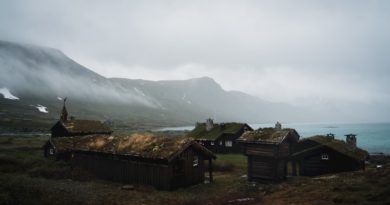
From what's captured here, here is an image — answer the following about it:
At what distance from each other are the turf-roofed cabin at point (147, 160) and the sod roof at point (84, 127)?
51.7ft

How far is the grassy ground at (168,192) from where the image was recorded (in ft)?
70.8

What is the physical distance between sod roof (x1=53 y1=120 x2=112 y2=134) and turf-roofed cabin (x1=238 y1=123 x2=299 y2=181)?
96.3 feet

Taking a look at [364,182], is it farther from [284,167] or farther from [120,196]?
[120,196]

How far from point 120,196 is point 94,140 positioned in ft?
52.8

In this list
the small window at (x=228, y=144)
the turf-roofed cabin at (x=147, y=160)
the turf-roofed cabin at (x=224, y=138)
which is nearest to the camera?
the turf-roofed cabin at (x=147, y=160)

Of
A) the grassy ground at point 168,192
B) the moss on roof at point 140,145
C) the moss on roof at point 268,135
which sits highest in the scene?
the moss on roof at point 268,135

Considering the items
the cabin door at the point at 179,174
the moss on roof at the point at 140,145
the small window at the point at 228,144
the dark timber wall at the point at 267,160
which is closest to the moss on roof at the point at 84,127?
the moss on roof at the point at 140,145

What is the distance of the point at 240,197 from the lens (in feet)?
91.8

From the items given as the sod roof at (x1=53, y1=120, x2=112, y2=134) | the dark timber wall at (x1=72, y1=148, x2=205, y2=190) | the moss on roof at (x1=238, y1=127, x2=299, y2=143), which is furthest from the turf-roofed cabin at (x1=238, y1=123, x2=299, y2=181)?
the sod roof at (x1=53, y1=120, x2=112, y2=134)

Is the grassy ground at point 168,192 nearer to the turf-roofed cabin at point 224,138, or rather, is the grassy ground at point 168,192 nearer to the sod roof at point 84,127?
the sod roof at point 84,127

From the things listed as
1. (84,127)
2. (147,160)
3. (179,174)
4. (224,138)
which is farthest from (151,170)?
(224,138)

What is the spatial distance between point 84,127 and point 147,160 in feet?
89.3

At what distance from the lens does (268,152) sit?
1449 inches

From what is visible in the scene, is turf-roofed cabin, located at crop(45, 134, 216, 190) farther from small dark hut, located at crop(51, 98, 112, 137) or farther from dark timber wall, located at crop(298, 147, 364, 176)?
small dark hut, located at crop(51, 98, 112, 137)
